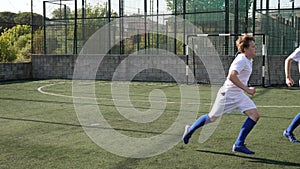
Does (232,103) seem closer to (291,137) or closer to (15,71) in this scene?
(291,137)

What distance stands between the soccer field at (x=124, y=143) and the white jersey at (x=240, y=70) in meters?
0.84

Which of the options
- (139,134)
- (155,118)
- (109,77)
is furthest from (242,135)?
(109,77)

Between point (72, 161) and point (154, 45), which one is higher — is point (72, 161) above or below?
below

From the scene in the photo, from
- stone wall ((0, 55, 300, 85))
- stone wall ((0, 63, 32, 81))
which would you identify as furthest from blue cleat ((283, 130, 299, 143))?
stone wall ((0, 63, 32, 81))

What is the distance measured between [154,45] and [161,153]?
15.2 m

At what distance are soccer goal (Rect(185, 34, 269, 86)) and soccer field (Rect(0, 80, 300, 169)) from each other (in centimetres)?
512

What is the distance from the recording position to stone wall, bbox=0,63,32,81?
19.1 m

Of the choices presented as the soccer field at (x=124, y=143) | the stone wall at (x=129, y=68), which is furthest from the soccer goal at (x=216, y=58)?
the soccer field at (x=124, y=143)

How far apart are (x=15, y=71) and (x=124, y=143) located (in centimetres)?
1492

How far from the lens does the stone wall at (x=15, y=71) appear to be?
62.6 ft

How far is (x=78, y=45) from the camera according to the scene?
68.7 ft

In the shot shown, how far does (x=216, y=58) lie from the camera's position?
17453mm

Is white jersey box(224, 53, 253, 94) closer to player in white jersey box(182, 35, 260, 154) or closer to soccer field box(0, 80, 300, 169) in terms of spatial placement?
player in white jersey box(182, 35, 260, 154)

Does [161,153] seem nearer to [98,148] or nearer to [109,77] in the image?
[98,148]
